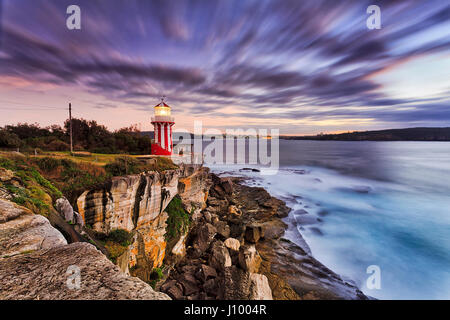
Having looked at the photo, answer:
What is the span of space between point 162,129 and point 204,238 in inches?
459

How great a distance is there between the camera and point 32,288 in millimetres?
1682

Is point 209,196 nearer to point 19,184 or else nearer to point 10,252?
point 19,184

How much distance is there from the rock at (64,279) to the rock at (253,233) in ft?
42.1

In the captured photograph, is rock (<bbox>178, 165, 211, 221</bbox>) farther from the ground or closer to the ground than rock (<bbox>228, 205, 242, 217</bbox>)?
farther from the ground

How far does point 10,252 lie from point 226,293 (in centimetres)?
759

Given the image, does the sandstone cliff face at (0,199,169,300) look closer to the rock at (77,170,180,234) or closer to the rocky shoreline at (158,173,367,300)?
the rock at (77,170,180,234)

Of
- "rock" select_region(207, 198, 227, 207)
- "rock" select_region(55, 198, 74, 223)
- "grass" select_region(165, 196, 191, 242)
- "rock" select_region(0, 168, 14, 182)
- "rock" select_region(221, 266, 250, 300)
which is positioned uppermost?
"rock" select_region(0, 168, 14, 182)

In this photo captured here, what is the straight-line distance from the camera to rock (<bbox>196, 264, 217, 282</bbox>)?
9188mm

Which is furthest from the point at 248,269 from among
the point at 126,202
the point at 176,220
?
the point at 126,202

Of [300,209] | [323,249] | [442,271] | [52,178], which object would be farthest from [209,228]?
[442,271]

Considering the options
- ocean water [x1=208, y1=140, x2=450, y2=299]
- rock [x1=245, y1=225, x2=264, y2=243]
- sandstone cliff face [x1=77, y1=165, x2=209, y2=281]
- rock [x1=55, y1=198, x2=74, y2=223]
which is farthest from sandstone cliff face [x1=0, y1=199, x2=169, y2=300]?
ocean water [x1=208, y1=140, x2=450, y2=299]

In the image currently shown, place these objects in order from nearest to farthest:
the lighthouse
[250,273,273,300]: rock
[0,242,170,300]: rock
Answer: [0,242,170,300]: rock
[250,273,273,300]: rock
the lighthouse

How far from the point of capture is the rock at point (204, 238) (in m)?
12.4

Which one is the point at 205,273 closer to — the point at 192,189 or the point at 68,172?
the point at 68,172
